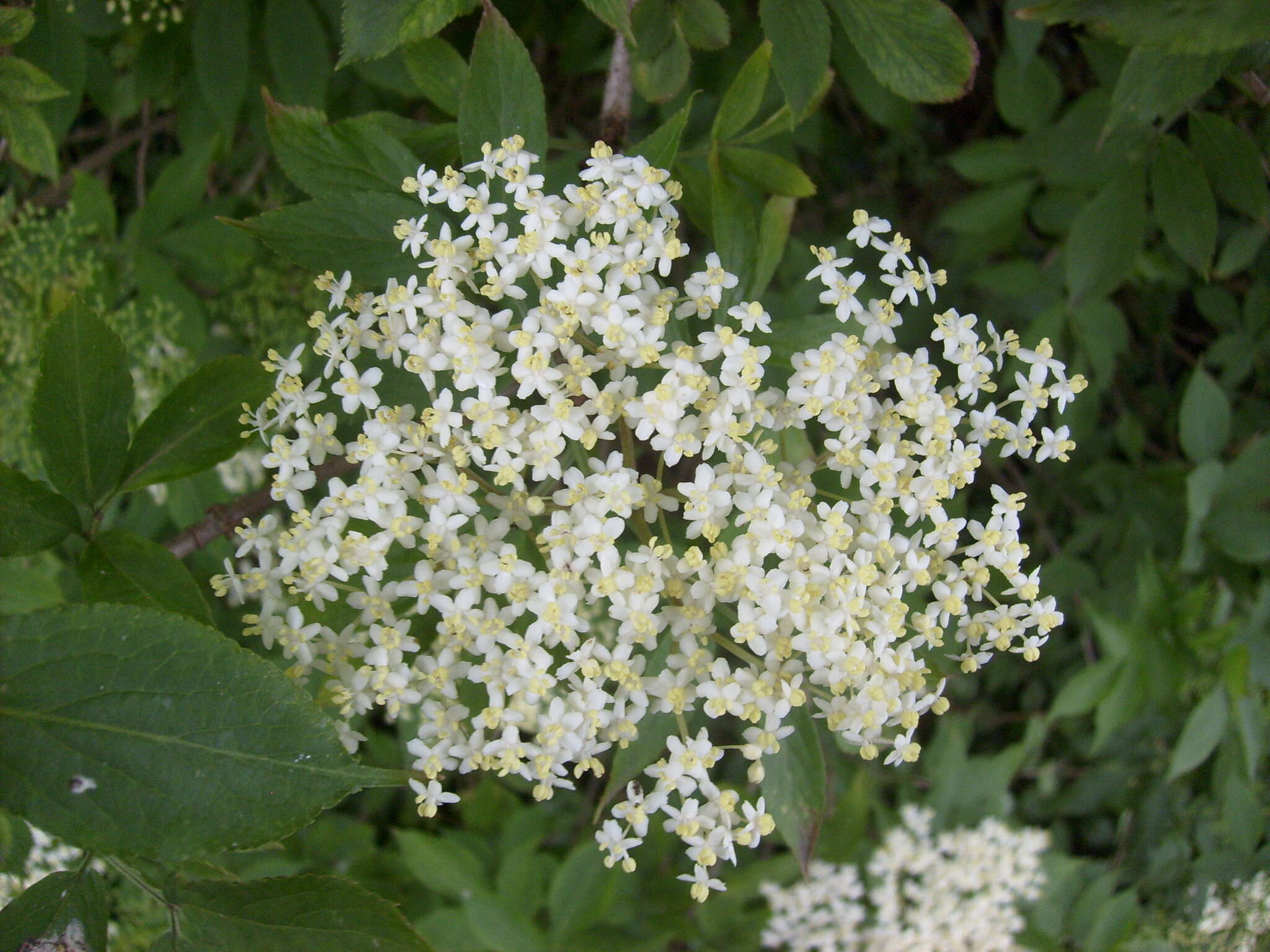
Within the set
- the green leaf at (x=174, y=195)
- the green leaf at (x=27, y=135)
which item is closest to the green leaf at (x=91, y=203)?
the green leaf at (x=174, y=195)

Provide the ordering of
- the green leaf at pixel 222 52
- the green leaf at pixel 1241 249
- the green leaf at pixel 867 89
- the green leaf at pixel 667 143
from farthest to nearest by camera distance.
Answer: the green leaf at pixel 1241 249 < the green leaf at pixel 867 89 < the green leaf at pixel 222 52 < the green leaf at pixel 667 143

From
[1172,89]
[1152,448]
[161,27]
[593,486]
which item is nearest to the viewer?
[593,486]

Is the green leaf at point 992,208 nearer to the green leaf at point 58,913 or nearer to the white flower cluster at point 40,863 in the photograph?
the green leaf at point 58,913

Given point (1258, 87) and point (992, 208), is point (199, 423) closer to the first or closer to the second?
point (1258, 87)

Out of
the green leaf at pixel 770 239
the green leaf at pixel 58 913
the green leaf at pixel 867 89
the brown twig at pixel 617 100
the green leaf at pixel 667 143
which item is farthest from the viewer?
the green leaf at pixel 867 89

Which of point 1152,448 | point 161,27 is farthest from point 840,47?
point 1152,448

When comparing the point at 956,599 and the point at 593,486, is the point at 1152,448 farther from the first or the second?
the point at 593,486

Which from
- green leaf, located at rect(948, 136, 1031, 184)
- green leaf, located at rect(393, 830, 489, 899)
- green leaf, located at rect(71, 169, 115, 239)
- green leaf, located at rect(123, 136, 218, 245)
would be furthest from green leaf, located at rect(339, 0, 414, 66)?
green leaf, located at rect(393, 830, 489, 899)
